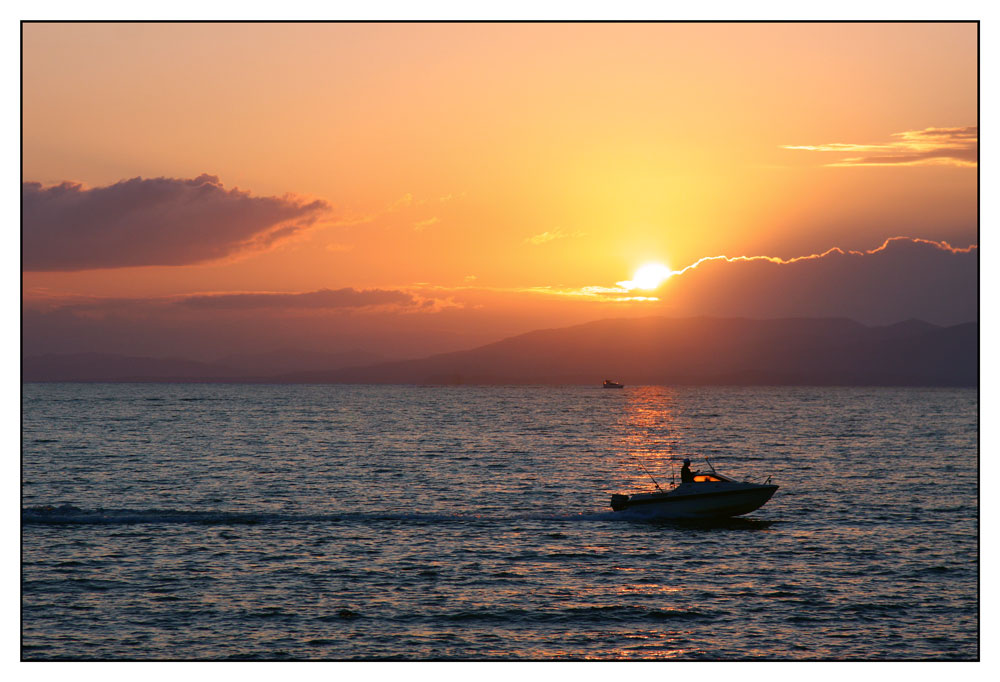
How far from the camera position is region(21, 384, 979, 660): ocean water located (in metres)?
31.5

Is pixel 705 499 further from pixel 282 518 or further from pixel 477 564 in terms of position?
pixel 282 518

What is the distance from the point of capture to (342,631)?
105 ft

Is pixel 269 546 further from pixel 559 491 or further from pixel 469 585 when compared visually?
pixel 559 491

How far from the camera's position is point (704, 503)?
52719mm

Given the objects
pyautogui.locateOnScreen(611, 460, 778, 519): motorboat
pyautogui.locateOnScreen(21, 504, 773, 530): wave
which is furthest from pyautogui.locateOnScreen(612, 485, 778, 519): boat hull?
pyautogui.locateOnScreen(21, 504, 773, 530): wave

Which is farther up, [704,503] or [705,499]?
[705,499]

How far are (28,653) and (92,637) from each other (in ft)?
6.48

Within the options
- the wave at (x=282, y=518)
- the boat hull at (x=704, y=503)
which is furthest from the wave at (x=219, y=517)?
the boat hull at (x=704, y=503)

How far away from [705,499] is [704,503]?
234mm

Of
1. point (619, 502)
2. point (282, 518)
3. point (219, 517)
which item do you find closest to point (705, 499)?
point (619, 502)

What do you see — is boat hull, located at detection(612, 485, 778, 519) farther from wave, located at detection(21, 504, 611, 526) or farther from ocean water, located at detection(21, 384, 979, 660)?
wave, located at detection(21, 504, 611, 526)

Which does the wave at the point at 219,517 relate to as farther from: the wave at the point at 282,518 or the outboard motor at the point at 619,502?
the outboard motor at the point at 619,502

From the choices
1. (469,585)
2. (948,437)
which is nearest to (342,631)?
(469,585)

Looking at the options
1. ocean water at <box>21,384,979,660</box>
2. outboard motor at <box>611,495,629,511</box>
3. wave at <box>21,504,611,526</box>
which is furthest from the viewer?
outboard motor at <box>611,495,629,511</box>
